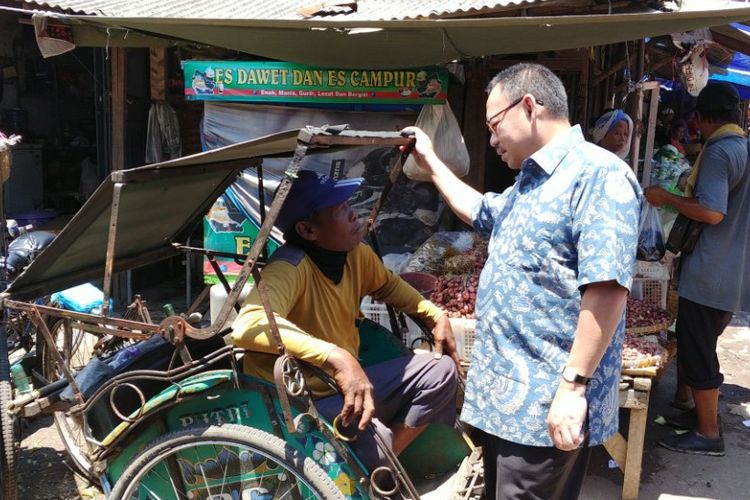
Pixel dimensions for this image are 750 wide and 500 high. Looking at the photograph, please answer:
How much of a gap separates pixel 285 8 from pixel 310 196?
4.16 meters

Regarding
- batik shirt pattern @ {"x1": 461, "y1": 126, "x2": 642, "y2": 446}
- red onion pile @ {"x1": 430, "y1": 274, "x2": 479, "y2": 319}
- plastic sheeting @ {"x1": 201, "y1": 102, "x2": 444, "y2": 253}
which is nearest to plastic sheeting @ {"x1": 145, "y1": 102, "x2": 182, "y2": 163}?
plastic sheeting @ {"x1": 201, "y1": 102, "x2": 444, "y2": 253}

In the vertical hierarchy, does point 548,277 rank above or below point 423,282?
above

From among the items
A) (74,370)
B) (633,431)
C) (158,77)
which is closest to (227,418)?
(74,370)

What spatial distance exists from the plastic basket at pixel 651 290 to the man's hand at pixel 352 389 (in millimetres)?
2839

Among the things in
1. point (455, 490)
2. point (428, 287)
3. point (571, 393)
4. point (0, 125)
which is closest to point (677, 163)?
point (428, 287)

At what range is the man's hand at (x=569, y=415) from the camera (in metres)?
1.84

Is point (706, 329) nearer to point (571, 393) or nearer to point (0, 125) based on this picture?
point (571, 393)

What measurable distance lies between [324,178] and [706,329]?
2.69 metres

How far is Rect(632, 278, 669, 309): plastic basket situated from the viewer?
14.5 ft

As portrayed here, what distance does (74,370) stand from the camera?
356cm

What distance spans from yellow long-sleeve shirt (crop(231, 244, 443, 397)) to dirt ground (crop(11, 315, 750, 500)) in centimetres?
145

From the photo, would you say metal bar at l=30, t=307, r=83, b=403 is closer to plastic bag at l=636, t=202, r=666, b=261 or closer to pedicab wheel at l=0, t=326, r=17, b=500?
pedicab wheel at l=0, t=326, r=17, b=500

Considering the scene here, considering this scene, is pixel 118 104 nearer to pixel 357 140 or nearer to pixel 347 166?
pixel 347 166

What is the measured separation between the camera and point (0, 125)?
8.35 meters
